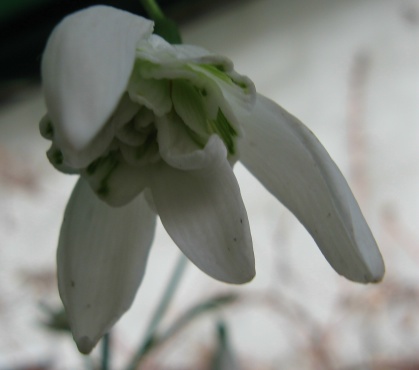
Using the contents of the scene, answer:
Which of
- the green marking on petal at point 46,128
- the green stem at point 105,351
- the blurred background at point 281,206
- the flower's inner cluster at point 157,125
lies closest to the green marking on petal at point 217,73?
the flower's inner cluster at point 157,125

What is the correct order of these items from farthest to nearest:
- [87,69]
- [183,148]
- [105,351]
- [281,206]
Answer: [281,206], [105,351], [183,148], [87,69]

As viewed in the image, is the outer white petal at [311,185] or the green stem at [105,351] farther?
the green stem at [105,351]

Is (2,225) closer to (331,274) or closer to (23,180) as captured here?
(23,180)

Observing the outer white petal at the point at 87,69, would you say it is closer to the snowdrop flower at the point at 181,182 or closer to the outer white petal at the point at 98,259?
the snowdrop flower at the point at 181,182

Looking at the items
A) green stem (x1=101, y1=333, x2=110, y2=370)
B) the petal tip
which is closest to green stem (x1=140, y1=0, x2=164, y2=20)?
the petal tip

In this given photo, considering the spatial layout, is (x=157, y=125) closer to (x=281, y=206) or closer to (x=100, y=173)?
(x=100, y=173)

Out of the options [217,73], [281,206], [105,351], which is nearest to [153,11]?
[217,73]
